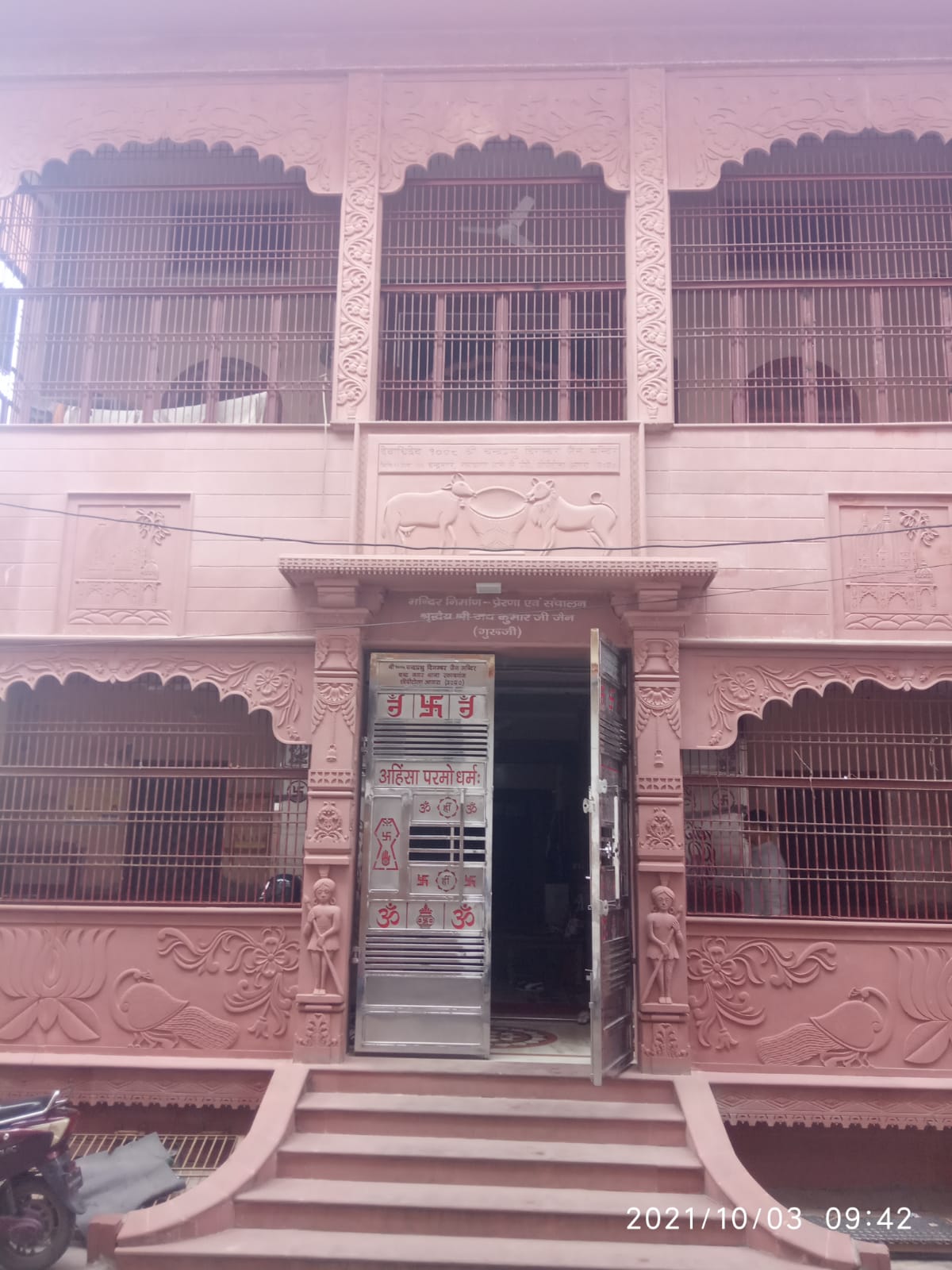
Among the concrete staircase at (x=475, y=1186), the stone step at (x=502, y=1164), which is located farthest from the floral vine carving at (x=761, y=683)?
the stone step at (x=502, y=1164)

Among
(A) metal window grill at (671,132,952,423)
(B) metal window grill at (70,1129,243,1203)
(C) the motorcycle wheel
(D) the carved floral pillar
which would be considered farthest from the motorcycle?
(A) metal window grill at (671,132,952,423)

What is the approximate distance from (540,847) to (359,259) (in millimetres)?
7275

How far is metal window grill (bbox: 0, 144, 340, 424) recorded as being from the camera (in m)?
7.44

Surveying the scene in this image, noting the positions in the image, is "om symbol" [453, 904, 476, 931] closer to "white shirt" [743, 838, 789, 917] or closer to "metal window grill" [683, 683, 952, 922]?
"metal window grill" [683, 683, 952, 922]

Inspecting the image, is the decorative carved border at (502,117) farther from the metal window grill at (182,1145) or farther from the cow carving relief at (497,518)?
the metal window grill at (182,1145)

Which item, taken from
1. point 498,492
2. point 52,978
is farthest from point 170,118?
point 52,978

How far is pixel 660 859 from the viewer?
6.23 meters

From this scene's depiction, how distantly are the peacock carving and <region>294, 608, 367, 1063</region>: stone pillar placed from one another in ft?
1.88

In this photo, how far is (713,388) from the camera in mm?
7281

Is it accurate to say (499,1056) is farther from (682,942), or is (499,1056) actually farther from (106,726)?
(106,726)

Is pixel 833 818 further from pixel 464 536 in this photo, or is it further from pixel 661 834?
pixel 464 536

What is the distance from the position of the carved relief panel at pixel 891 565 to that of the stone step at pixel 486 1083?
3141 millimetres

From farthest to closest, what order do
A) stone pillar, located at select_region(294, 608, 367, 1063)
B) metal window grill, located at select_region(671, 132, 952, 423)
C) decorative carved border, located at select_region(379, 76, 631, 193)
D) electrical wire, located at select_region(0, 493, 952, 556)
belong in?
decorative carved border, located at select_region(379, 76, 631, 193) < metal window grill, located at select_region(671, 132, 952, 423) < electrical wire, located at select_region(0, 493, 952, 556) < stone pillar, located at select_region(294, 608, 367, 1063)

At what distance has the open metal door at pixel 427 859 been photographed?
6.35 meters
